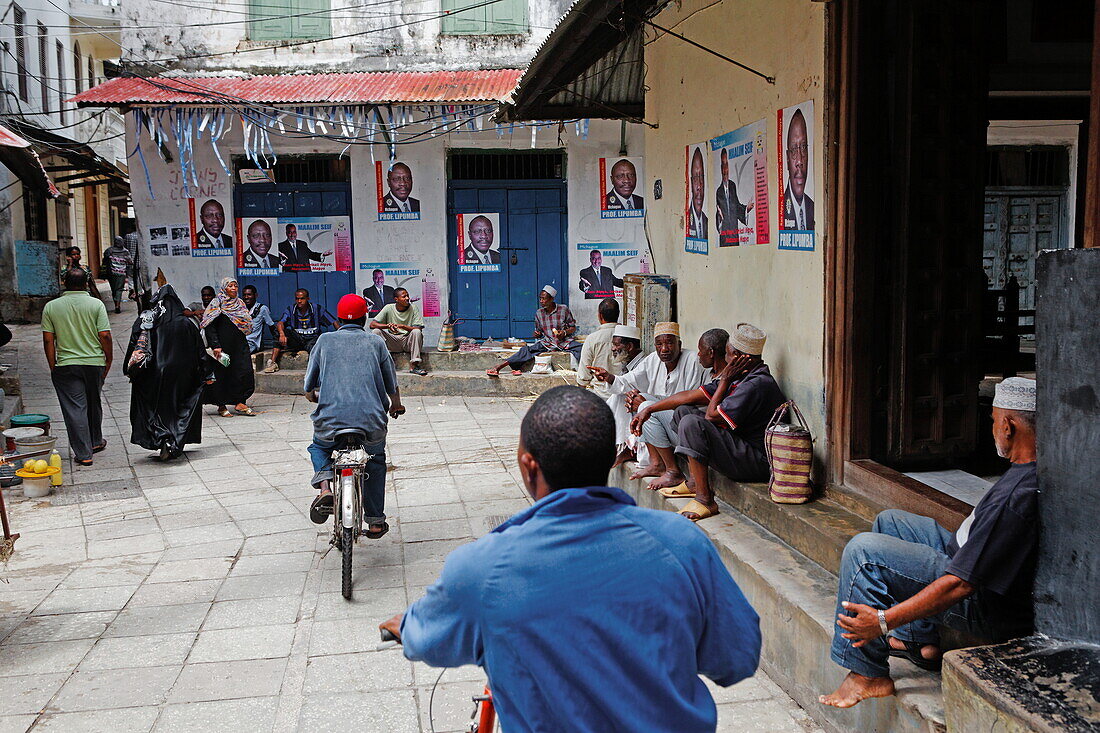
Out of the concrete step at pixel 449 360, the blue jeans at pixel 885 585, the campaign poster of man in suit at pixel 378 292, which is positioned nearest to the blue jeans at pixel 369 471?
the blue jeans at pixel 885 585

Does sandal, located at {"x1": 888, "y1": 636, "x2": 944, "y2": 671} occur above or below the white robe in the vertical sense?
below

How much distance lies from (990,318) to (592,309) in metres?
6.33

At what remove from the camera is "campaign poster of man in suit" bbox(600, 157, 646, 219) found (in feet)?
46.8

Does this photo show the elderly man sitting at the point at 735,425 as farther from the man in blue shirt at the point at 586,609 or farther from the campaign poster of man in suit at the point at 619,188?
the campaign poster of man in suit at the point at 619,188

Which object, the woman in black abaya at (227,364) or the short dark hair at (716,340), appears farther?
the woman in black abaya at (227,364)

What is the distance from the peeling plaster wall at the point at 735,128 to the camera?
5352mm

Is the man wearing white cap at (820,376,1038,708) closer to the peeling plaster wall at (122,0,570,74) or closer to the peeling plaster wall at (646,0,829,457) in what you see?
the peeling plaster wall at (646,0,829,457)

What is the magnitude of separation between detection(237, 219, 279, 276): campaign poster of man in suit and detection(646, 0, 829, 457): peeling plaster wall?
7.66m

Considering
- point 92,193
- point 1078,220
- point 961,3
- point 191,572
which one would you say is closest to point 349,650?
point 191,572

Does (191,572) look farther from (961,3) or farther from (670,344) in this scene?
(961,3)

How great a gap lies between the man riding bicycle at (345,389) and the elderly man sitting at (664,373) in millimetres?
1770

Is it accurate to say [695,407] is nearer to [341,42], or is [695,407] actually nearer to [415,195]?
[415,195]

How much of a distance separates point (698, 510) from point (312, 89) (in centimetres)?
978

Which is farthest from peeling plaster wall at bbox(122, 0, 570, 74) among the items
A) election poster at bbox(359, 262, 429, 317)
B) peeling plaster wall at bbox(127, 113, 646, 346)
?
election poster at bbox(359, 262, 429, 317)
